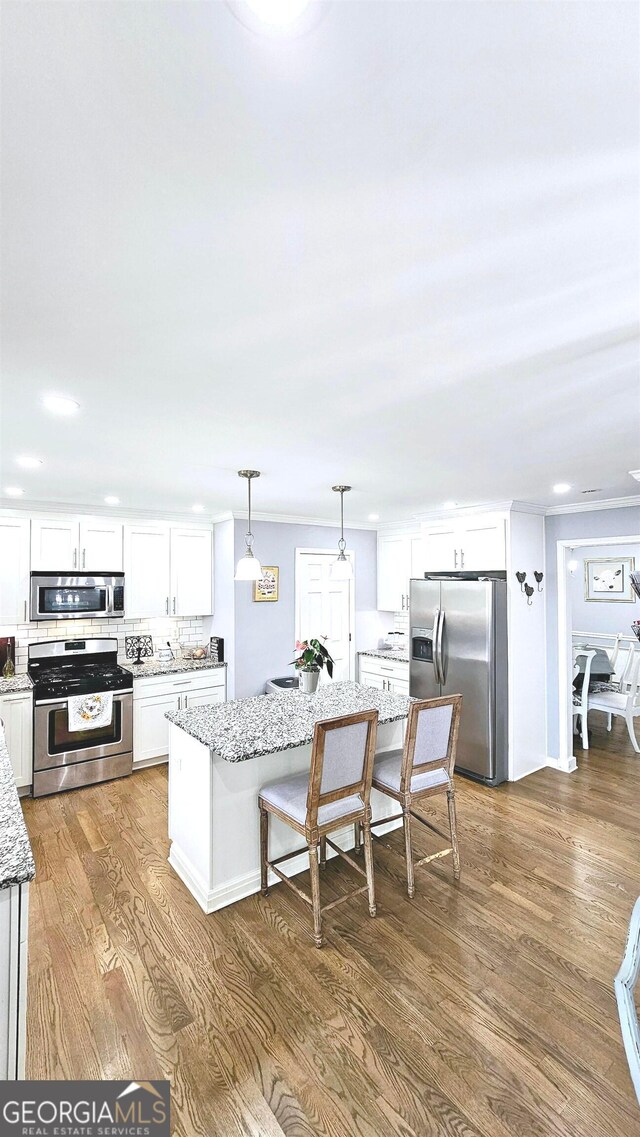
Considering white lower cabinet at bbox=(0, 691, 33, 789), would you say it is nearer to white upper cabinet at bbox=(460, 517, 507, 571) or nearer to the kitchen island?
the kitchen island

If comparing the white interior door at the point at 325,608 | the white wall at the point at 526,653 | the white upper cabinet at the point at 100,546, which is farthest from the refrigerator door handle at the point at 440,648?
the white upper cabinet at the point at 100,546

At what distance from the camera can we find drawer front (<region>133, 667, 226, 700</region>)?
4.42 metres

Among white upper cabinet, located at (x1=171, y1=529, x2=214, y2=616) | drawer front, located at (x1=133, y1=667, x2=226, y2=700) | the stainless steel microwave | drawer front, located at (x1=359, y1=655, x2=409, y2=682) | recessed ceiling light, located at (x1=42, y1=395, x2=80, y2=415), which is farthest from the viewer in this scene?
drawer front, located at (x1=359, y1=655, x2=409, y2=682)

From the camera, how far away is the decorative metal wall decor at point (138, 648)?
4852mm

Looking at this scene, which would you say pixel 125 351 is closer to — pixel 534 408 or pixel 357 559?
pixel 534 408

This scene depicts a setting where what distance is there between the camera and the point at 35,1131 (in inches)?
46.7

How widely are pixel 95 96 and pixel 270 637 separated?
14.8 ft

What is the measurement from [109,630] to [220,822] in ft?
9.22

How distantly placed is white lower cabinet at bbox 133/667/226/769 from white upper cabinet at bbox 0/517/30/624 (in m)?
1.17

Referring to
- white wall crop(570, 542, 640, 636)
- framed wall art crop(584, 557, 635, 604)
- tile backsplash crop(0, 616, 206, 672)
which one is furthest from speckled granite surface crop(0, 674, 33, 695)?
framed wall art crop(584, 557, 635, 604)

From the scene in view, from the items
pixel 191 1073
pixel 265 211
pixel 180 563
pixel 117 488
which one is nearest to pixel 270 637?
pixel 180 563

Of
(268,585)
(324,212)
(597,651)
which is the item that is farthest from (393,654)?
(324,212)

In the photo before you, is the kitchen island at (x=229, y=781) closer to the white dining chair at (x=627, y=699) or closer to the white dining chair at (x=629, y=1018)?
the white dining chair at (x=629, y=1018)

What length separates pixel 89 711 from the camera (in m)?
4.02
